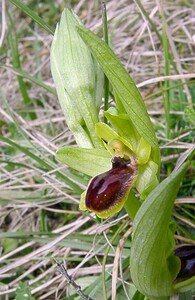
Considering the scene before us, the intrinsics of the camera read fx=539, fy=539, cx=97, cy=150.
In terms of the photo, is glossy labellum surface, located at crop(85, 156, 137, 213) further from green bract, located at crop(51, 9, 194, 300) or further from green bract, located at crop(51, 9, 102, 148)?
green bract, located at crop(51, 9, 102, 148)

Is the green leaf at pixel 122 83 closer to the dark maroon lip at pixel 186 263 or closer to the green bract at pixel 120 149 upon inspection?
the green bract at pixel 120 149

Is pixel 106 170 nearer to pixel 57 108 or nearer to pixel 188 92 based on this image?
pixel 188 92

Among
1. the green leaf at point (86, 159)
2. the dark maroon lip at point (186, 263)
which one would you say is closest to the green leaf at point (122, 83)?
the green leaf at point (86, 159)

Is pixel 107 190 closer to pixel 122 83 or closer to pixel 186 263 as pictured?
pixel 122 83

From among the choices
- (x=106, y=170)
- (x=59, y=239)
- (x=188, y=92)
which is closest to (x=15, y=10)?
(x=188, y=92)

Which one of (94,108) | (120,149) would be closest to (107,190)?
(120,149)
